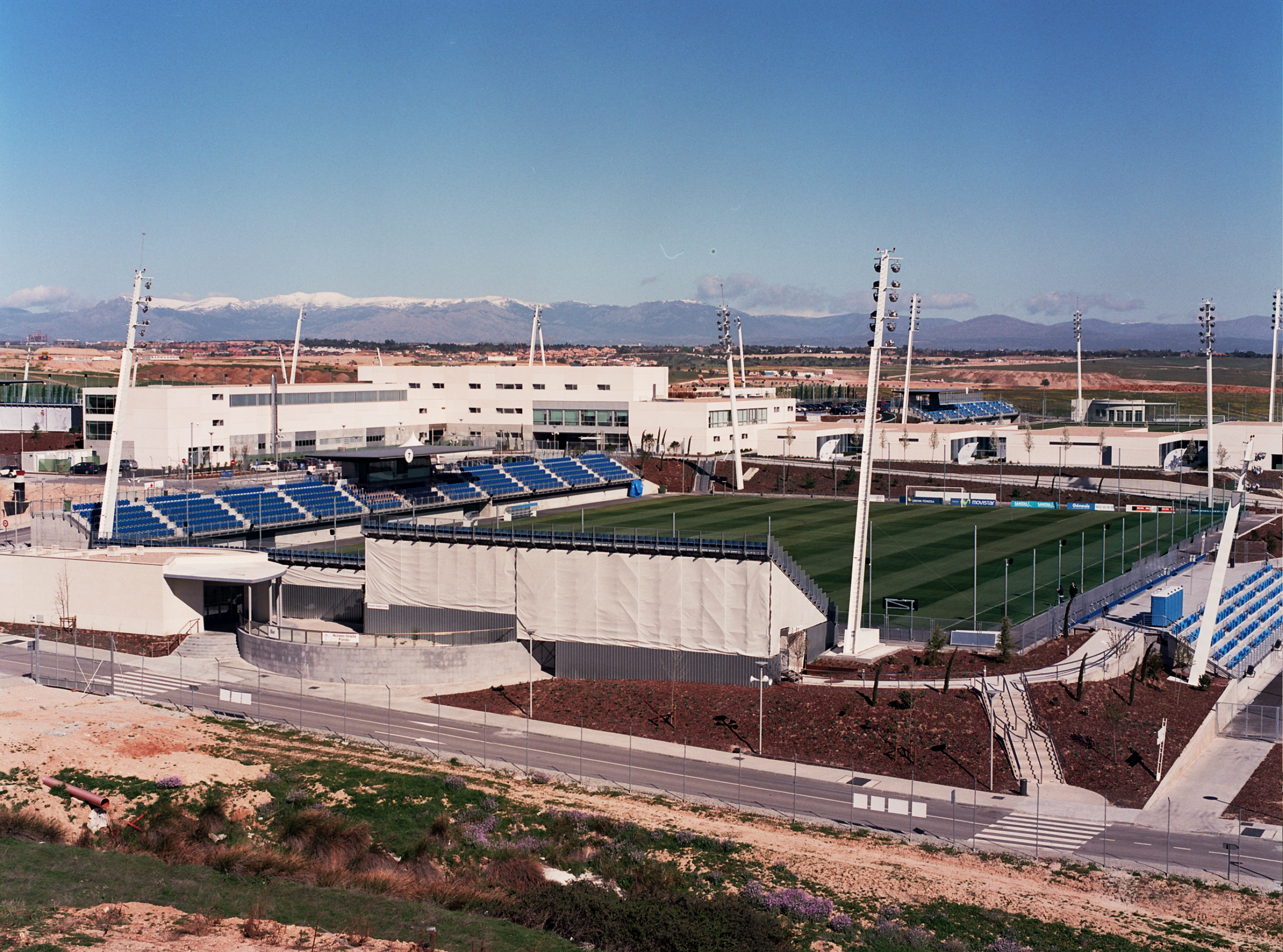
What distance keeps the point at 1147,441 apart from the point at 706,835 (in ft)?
310

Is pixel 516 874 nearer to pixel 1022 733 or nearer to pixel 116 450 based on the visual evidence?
pixel 1022 733

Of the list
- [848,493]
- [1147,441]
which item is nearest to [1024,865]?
[848,493]

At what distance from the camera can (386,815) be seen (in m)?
33.8

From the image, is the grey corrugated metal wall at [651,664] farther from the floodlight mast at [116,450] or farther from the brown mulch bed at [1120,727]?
the floodlight mast at [116,450]

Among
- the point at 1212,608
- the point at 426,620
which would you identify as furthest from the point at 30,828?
the point at 1212,608

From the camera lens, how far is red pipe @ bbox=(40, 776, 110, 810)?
32.4m

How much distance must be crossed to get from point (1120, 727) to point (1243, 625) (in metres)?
18.4

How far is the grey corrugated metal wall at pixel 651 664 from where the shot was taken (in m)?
48.0

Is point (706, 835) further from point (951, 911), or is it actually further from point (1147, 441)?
point (1147, 441)

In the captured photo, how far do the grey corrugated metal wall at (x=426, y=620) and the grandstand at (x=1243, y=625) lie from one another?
2767 centimetres

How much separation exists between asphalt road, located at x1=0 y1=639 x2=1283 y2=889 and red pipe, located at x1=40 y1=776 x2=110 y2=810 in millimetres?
10491

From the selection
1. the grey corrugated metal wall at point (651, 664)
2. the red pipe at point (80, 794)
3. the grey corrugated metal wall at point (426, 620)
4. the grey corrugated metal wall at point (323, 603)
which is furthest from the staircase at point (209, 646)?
the red pipe at point (80, 794)

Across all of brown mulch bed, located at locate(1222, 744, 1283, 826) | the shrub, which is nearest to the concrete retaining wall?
the shrub

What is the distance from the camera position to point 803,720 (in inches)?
1726
